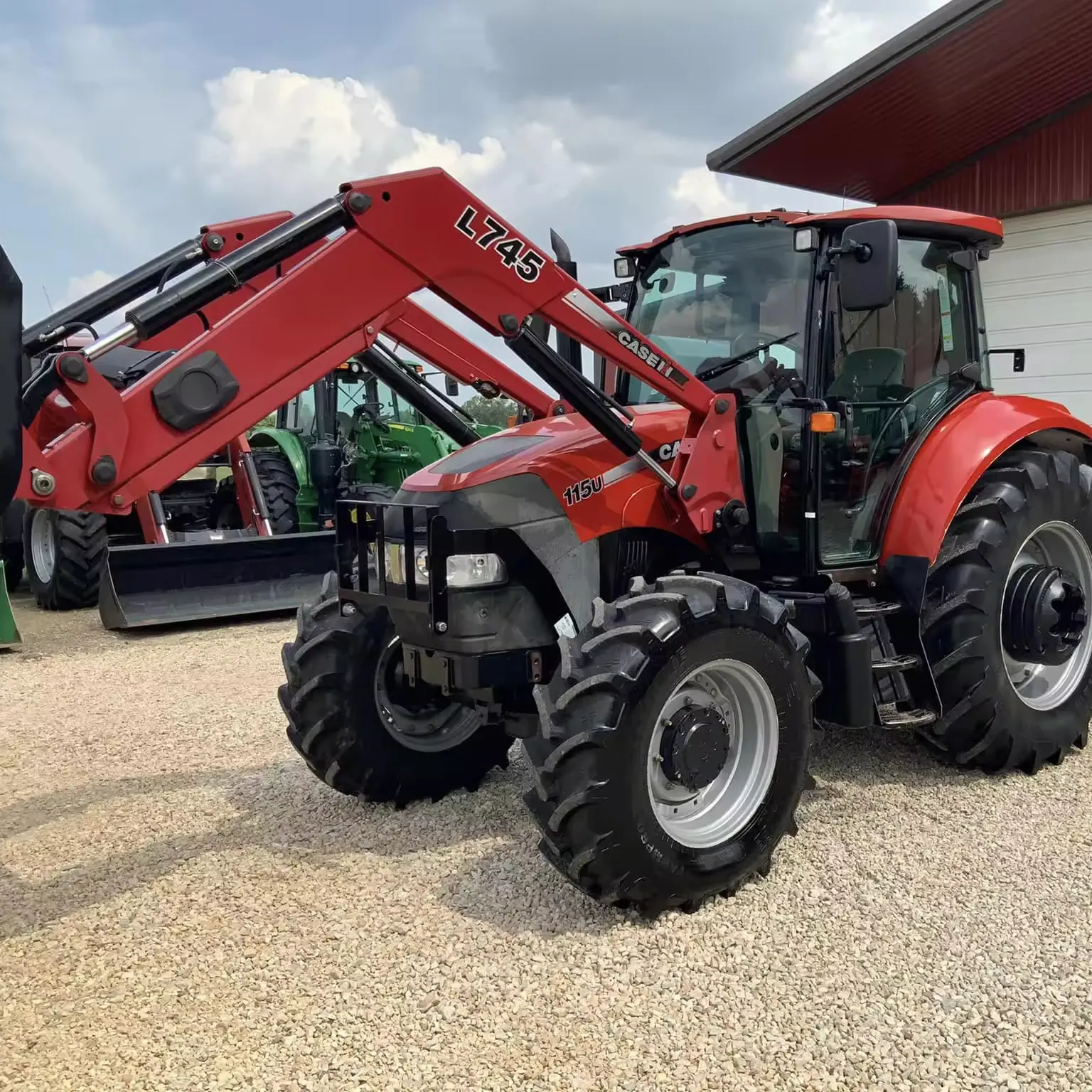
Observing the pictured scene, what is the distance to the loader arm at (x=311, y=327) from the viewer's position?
2.79 meters

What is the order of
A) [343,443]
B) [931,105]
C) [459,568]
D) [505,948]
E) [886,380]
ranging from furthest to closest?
[343,443] < [931,105] < [886,380] < [459,568] < [505,948]

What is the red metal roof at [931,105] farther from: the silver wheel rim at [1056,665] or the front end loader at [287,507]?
the silver wheel rim at [1056,665]

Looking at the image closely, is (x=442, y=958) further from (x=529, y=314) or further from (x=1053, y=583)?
(x=1053, y=583)

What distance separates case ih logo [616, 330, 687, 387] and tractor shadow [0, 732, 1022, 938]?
70.1 inches

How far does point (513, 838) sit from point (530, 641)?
803 mm

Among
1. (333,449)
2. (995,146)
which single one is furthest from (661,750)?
(995,146)

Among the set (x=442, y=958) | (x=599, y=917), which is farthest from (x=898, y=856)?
(x=442, y=958)

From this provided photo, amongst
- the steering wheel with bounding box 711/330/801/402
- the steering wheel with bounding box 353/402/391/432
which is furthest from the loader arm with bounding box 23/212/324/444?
the steering wheel with bounding box 353/402/391/432

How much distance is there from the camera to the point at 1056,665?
4.49 meters

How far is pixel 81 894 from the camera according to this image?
11.2 feet

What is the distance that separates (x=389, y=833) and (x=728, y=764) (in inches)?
53.5

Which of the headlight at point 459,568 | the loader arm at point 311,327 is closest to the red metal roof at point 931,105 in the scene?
the loader arm at point 311,327

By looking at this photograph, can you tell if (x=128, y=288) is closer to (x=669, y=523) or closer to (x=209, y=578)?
(x=669, y=523)

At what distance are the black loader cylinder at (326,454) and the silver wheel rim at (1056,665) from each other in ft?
23.3
